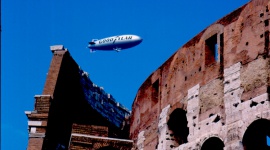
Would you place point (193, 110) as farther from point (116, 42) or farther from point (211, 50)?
point (116, 42)

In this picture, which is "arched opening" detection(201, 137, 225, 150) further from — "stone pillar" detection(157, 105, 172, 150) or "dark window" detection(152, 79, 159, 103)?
"dark window" detection(152, 79, 159, 103)

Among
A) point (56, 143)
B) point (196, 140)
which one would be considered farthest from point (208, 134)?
point (56, 143)

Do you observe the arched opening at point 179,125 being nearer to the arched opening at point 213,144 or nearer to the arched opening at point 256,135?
the arched opening at point 213,144

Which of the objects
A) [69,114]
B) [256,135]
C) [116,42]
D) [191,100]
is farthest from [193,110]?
[116,42]

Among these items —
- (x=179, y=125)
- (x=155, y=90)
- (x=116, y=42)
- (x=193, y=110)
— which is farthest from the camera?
(x=116, y=42)

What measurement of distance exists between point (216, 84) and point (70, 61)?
304 inches

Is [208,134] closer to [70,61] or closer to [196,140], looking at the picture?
[196,140]

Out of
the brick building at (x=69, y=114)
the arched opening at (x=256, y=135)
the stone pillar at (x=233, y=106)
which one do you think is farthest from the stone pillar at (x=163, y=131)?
the arched opening at (x=256, y=135)

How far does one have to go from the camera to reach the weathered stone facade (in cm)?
1270

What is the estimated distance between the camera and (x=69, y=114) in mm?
20062

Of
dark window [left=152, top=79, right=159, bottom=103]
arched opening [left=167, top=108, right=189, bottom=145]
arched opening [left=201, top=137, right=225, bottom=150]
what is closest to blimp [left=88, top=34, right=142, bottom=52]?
dark window [left=152, top=79, right=159, bottom=103]

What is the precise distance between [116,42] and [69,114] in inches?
641

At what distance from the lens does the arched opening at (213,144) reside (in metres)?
13.6

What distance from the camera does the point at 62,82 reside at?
63.7 ft
